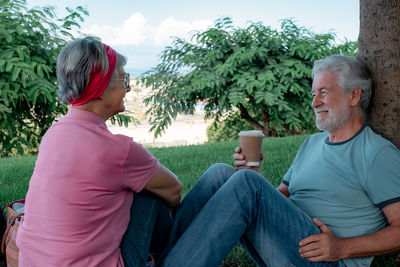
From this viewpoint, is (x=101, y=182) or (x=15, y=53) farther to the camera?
(x=15, y=53)

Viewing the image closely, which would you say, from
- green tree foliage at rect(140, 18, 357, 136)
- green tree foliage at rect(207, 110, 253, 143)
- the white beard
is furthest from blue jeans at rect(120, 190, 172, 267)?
green tree foliage at rect(207, 110, 253, 143)

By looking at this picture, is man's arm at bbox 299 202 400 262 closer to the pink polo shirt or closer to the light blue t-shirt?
the light blue t-shirt

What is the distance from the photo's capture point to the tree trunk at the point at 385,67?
2.32 m

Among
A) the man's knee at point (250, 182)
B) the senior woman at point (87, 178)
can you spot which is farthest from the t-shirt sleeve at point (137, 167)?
the man's knee at point (250, 182)

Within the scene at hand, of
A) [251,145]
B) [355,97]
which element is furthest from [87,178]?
[355,97]

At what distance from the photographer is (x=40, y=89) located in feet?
20.0

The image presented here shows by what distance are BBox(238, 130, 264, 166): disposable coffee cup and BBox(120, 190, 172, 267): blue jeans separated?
617 mm

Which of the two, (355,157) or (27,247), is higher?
(355,157)

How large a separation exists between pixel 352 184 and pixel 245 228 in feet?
1.96

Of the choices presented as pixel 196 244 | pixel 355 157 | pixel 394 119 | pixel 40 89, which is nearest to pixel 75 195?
pixel 196 244

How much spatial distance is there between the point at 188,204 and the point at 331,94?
1.05 metres

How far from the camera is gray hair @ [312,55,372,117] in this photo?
223cm

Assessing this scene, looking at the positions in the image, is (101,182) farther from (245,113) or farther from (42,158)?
(245,113)

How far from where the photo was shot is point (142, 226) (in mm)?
1942
